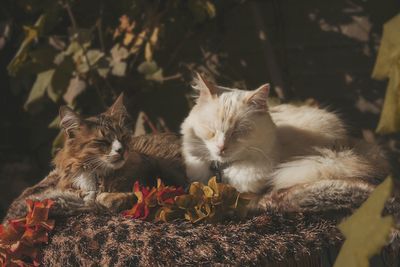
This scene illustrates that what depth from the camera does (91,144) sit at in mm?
1481

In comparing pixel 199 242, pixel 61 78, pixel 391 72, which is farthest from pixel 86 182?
pixel 391 72

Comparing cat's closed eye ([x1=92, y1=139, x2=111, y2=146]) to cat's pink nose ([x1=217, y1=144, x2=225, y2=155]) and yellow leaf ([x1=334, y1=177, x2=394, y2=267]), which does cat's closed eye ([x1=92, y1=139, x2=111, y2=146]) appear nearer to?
cat's pink nose ([x1=217, y1=144, x2=225, y2=155])

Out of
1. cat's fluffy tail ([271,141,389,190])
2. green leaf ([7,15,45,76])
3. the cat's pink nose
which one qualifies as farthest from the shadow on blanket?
green leaf ([7,15,45,76])

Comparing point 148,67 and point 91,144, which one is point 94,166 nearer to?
point 91,144

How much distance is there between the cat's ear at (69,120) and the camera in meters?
1.48

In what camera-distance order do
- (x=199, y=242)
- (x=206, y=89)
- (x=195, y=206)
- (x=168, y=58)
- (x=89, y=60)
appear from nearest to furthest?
(x=199, y=242) → (x=195, y=206) → (x=206, y=89) → (x=89, y=60) → (x=168, y=58)

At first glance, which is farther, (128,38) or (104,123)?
(128,38)

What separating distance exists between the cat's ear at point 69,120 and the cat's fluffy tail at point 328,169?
1.83 ft

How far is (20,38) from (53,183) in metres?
1.35

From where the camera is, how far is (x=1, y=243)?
1.39 meters

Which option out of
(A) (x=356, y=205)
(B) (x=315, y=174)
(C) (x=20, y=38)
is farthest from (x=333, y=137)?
(C) (x=20, y=38)

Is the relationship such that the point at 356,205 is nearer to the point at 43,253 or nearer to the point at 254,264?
the point at 254,264

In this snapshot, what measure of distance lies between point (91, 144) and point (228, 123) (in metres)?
0.38

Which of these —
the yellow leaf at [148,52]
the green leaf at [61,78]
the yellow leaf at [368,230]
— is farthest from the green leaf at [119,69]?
the yellow leaf at [368,230]
